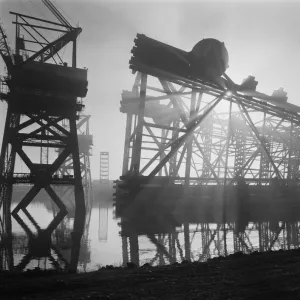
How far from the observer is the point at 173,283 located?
5.65 meters

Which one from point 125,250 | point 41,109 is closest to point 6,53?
point 41,109

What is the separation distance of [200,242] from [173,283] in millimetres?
6872

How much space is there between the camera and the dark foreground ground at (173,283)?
4.98 meters

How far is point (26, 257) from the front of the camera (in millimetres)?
9555

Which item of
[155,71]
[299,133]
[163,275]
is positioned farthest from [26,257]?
[299,133]

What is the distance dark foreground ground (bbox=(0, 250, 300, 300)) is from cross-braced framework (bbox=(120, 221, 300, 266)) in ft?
7.66

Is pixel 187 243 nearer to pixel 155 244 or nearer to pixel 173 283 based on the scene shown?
pixel 155 244

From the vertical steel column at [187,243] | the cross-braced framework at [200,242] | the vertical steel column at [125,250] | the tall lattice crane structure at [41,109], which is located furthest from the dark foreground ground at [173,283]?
the tall lattice crane structure at [41,109]

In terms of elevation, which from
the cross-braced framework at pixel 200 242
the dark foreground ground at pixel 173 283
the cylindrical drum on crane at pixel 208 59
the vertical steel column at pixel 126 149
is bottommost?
the cross-braced framework at pixel 200 242

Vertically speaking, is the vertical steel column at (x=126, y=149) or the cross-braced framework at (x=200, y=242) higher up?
the vertical steel column at (x=126, y=149)

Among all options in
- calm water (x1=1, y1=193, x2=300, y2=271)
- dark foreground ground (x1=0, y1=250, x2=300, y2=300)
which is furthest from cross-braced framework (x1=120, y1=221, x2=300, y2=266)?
dark foreground ground (x1=0, y1=250, x2=300, y2=300)

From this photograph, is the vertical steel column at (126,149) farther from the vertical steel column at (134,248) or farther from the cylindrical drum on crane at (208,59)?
the vertical steel column at (134,248)

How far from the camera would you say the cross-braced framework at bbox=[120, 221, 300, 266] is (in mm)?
9750

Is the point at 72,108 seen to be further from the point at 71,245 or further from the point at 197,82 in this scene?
the point at 71,245
